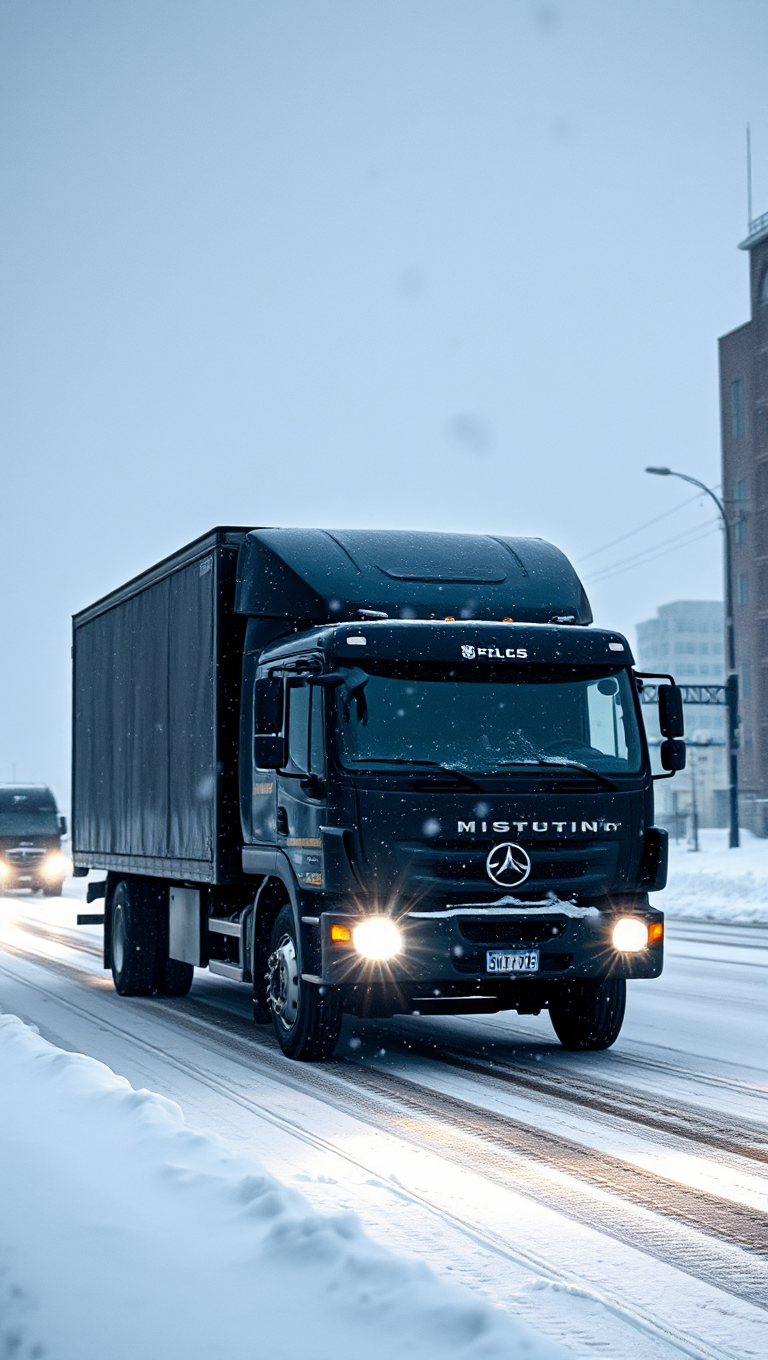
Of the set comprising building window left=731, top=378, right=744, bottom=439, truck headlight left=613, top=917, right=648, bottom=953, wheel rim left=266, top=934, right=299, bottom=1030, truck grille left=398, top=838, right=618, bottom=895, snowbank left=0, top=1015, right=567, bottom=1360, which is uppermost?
building window left=731, top=378, right=744, bottom=439

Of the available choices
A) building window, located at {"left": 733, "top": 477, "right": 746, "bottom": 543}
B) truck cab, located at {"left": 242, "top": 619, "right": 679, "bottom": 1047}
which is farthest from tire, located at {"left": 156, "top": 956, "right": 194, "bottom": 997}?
building window, located at {"left": 733, "top": 477, "right": 746, "bottom": 543}

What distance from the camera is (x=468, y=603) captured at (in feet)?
38.2

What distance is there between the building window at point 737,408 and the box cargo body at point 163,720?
6304cm


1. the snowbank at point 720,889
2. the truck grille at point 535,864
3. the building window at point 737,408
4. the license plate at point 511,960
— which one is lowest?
the snowbank at point 720,889

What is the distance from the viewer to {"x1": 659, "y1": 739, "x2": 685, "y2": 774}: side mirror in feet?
36.9

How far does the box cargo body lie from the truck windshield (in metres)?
2.28

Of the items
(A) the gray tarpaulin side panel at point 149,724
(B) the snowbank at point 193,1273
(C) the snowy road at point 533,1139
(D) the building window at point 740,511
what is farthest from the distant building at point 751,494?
(B) the snowbank at point 193,1273

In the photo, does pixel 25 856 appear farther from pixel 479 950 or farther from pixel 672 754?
pixel 479 950

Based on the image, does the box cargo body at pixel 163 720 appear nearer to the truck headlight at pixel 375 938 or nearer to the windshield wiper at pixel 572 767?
the truck headlight at pixel 375 938

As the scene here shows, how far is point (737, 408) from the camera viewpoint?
7819 centimetres

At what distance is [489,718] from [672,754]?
1.39 meters

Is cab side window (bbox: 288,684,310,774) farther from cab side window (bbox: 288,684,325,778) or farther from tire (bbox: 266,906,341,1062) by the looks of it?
tire (bbox: 266,906,341,1062)

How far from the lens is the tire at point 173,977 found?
51.4ft

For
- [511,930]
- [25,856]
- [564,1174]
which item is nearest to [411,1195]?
[564,1174]
